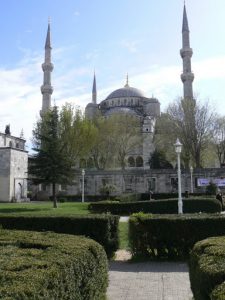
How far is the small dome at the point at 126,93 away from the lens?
87.9m

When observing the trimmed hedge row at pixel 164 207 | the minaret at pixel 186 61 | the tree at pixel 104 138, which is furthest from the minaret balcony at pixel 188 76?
the trimmed hedge row at pixel 164 207

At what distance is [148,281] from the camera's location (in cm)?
871

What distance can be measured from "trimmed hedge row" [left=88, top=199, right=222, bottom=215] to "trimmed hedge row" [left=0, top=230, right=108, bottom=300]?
1923 cm

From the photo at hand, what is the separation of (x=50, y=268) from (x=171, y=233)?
23.5ft

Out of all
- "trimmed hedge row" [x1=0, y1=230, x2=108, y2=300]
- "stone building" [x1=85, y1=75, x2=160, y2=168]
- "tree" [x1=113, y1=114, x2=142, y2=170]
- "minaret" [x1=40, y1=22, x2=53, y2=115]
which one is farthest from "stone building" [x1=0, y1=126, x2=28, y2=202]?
"trimmed hedge row" [x1=0, y1=230, x2=108, y2=300]

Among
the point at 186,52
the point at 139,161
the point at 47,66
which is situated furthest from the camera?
the point at 139,161

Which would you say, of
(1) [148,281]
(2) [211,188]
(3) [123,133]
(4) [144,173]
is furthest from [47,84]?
(1) [148,281]

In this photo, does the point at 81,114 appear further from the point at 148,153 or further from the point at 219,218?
the point at 219,218

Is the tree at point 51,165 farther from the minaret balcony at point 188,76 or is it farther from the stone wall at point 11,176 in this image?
the minaret balcony at point 188,76

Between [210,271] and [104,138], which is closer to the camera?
[210,271]

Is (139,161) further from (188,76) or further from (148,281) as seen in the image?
(148,281)

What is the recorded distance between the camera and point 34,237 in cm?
722

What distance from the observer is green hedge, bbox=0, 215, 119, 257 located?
449 inches

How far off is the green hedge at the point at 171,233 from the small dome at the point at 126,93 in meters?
77.4
